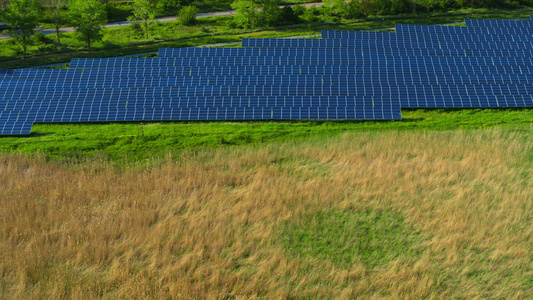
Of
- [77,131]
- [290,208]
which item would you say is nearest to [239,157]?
[290,208]

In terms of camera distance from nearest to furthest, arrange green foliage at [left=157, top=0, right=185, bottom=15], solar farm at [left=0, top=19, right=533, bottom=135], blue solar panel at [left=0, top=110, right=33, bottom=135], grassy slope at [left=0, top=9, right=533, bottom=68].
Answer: blue solar panel at [left=0, top=110, right=33, bottom=135], solar farm at [left=0, top=19, right=533, bottom=135], grassy slope at [left=0, top=9, right=533, bottom=68], green foliage at [left=157, top=0, right=185, bottom=15]

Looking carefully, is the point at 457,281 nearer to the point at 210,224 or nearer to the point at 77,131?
the point at 210,224

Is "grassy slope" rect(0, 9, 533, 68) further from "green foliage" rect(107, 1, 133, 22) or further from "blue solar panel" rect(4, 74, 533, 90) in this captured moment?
"blue solar panel" rect(4, 74, 533, 90)

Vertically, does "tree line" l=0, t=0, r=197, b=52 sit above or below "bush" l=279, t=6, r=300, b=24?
below

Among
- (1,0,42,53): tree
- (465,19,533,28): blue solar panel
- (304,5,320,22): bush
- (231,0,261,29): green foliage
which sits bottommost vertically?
(1,0,42,53): tree

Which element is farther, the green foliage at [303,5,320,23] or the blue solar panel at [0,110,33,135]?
the green foliage at [303,5,320,23]

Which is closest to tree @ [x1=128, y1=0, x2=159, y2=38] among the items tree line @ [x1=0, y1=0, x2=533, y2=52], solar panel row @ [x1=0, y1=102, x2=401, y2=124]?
tree line @ [x1=0, y1=0, x2=533, y2=52]
